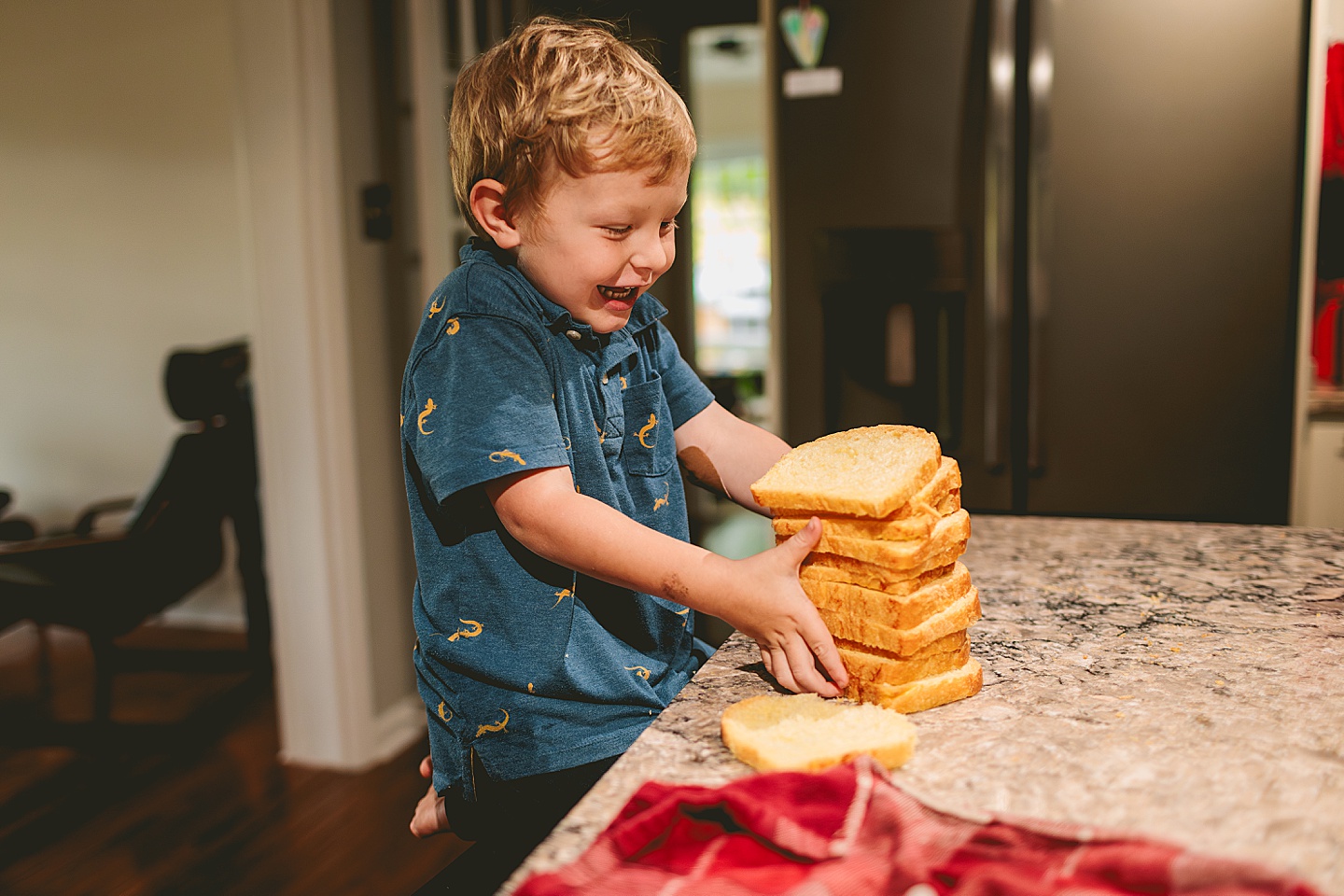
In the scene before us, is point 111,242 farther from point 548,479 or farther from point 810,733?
point 810,733

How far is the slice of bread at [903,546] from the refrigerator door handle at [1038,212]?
1.60 metres

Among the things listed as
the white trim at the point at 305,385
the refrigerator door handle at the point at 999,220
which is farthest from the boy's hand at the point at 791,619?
the white trim at the point at 305,385

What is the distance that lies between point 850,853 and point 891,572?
26 cm

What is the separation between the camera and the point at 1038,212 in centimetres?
225

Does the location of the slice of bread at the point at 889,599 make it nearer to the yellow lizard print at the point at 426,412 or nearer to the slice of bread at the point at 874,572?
the slice of bread at the point at 874,572

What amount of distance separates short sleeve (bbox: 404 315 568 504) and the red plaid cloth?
1.10 ft

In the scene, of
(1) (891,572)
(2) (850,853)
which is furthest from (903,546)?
(2) (850,853)

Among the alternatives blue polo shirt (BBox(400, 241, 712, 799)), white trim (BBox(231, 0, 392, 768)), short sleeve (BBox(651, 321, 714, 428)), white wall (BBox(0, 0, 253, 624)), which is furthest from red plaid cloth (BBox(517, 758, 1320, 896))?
white wall (BBox(0, 0, 253, 624))

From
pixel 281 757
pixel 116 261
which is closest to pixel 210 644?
pixel 281 757

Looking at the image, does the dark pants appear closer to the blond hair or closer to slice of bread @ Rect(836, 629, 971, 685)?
slice of bread @ Rect(836, 629, 971, 685)

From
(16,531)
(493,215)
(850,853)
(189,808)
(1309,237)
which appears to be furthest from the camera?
(16,531)

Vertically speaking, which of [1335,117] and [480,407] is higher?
[1335,117]

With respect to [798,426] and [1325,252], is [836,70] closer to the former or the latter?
[798,426]

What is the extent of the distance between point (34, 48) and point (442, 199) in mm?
2835
